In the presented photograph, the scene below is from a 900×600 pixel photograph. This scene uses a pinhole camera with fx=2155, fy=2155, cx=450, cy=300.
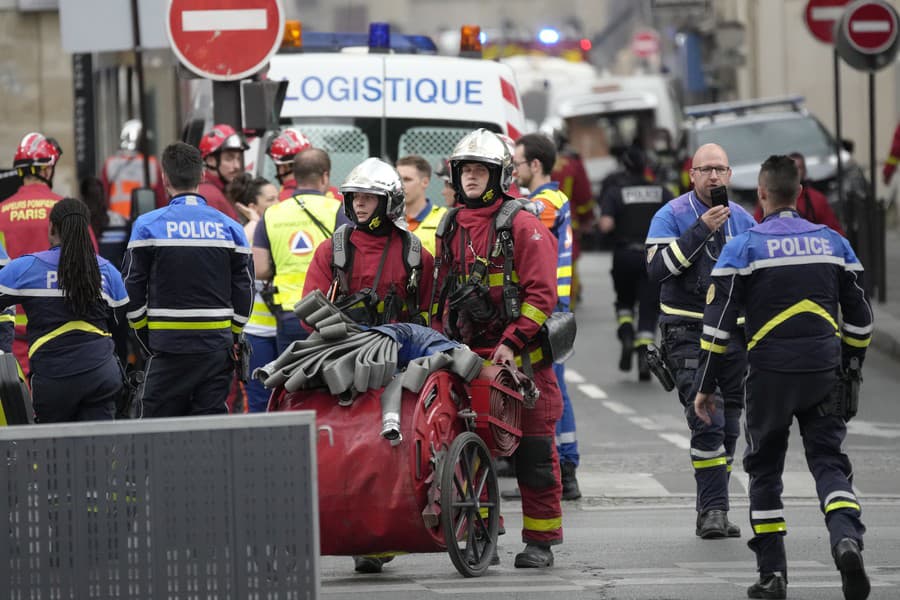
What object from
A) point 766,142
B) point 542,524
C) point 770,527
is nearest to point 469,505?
point 542,524

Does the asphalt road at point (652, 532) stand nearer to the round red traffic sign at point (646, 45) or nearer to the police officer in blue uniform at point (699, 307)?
the police officer in blue uniform at point (699, 307)

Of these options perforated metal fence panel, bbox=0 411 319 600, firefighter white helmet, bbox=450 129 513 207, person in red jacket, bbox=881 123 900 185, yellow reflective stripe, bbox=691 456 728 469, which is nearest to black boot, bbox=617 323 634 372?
person in red jacket, bbox=881 123 900 185

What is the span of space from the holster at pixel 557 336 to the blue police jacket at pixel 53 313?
2046 mm

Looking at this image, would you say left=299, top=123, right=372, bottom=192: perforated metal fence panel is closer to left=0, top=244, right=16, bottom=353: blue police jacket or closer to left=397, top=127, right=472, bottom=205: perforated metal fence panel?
left=397, top=127, right=472, bottom=205: perforated metal fence panel

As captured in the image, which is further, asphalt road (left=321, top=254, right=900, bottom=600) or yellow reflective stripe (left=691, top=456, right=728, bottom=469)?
yellow reflective stripe (left=691, top=456, right=728, bottom=469)

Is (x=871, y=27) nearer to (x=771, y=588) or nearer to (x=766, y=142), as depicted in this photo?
(x=766, y=142)

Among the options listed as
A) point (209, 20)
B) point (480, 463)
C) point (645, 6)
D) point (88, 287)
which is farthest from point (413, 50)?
point (645, 6)

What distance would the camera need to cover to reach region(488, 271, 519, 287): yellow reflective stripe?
30.2ft

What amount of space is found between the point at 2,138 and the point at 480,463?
15533 millimetres

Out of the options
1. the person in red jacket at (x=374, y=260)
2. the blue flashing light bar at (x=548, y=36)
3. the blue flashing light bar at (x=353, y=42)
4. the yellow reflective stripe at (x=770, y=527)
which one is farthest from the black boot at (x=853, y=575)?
the blue flashing light bar at (x=548, y=36)

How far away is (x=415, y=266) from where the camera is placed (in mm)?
9234

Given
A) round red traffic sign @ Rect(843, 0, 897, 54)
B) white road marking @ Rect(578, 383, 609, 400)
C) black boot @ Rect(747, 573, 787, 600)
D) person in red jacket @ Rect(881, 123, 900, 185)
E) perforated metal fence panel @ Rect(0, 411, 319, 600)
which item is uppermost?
round red traffic sign @ Rect(843, 0, 897, 54)

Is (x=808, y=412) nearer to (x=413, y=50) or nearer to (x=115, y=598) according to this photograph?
(x=115, y=598)

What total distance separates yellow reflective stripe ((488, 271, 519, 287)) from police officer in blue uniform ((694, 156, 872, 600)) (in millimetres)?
1049
